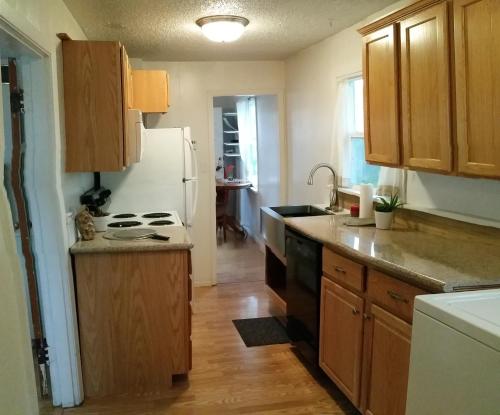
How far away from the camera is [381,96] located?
9.06ft

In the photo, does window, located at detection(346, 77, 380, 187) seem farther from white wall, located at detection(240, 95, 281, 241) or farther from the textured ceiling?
white wall, located at detection(240, 95, 281, 241)

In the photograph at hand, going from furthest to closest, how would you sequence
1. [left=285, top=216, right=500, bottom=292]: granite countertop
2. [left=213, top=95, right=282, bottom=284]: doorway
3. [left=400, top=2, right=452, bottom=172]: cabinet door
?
1. [left=213, top=95, right=282, bottom=284]: doorway
2. [left=400, top=2, right=452, bottom=172]: cabinet door
3. [left=285, top=216, right=500, bottom=292]: granite countertop

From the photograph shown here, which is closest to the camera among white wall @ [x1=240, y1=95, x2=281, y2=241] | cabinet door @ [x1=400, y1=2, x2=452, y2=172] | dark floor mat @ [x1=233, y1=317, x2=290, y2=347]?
cabinet door @ [x1=400, y1=2, x2=452, y2=172]

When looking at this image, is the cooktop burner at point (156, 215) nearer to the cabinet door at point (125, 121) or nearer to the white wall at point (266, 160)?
the cabinet door at point (125, 121)

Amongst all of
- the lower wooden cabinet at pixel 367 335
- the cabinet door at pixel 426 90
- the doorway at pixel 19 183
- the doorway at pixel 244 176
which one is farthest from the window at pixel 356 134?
the doorway at pixel 19 183

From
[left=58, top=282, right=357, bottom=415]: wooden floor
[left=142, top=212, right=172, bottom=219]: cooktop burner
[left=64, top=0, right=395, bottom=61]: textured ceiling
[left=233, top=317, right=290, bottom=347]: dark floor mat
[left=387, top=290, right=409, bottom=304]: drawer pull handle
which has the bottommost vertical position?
[left=58, top=282, right=357, bottom=415]: wooden floor

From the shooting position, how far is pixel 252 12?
307 centimetres

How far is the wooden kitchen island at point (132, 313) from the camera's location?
277 cm

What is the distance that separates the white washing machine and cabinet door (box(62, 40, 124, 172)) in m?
1.95

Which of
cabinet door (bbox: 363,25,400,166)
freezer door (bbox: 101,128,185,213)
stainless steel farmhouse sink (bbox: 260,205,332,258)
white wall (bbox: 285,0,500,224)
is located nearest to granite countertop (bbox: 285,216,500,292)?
white wall (bbox: 285,0,500,224)

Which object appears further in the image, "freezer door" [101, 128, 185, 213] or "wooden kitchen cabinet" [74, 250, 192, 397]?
"freezer door" [101, 128, 185, 213]

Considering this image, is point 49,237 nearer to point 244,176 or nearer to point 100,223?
point 100,223

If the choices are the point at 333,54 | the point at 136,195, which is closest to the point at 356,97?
the point at 333,54

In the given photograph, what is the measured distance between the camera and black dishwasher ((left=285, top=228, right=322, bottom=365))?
2.85m
